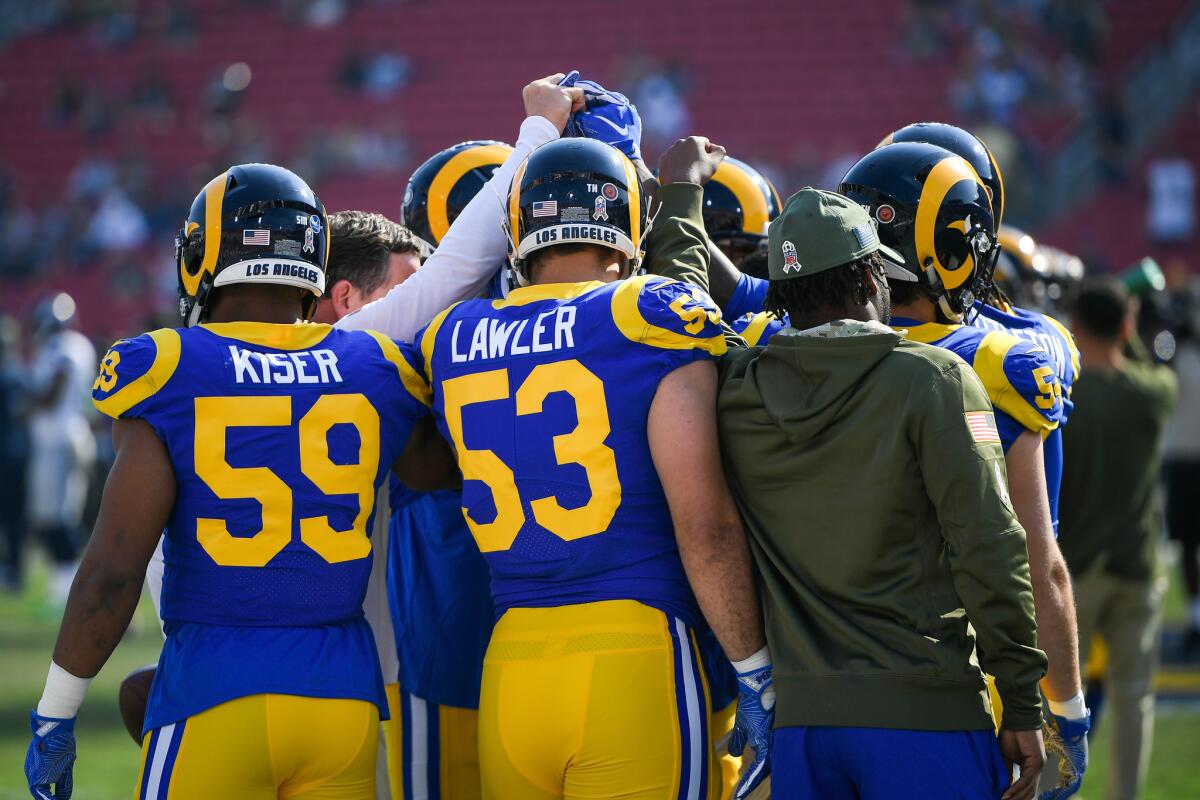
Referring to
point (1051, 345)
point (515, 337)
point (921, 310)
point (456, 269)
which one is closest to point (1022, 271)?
point (1051, 345)

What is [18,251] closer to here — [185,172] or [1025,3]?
[185,172]

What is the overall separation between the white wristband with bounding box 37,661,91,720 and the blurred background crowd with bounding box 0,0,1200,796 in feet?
52.7

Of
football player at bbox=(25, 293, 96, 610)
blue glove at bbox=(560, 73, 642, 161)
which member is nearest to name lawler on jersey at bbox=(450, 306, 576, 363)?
blue glove at bbox=(560, 73, 642, 161)

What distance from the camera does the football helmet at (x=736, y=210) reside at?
405 centimetres

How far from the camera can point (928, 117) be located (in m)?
19.9

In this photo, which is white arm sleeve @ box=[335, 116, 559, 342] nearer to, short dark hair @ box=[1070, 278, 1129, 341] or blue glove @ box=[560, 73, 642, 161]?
blue glove @ box=[560, 73, 642, 161]

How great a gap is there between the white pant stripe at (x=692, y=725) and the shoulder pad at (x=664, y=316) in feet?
1.99

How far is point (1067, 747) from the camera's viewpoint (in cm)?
300

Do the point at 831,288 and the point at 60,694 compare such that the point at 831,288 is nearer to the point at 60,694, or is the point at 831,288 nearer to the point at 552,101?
the point at 552,101

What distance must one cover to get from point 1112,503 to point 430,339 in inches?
140

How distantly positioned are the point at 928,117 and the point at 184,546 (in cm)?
1847

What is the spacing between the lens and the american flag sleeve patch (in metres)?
2.56

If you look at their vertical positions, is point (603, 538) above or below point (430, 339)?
below

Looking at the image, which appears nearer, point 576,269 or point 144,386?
point 144,386
